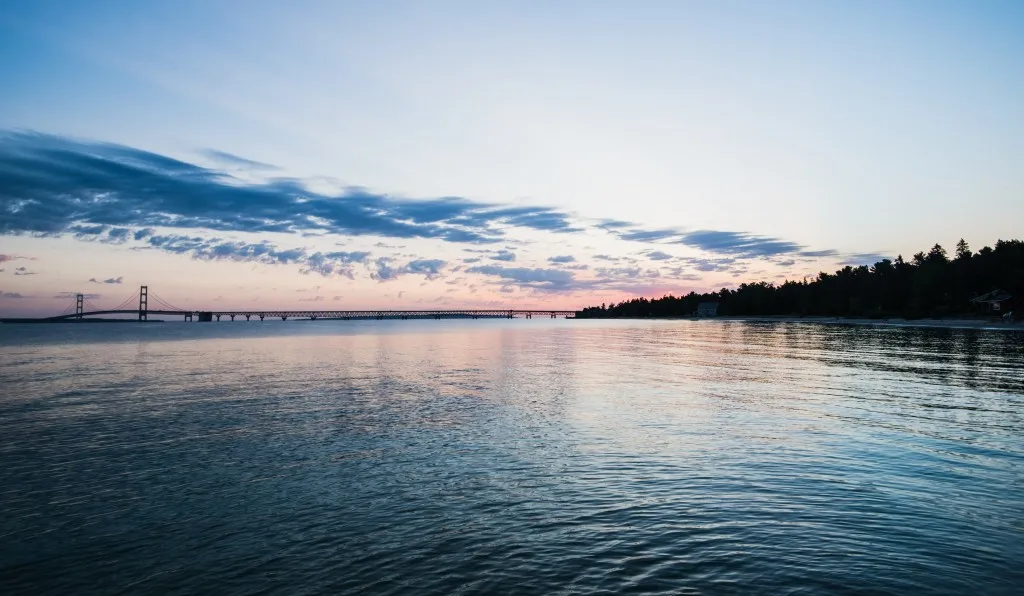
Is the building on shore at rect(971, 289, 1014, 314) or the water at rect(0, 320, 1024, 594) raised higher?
the building on shore at rect(971, 289, 1014, 314)

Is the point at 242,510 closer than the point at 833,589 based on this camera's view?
No

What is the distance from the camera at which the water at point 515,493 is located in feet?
35.8

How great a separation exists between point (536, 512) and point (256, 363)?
2097 inches

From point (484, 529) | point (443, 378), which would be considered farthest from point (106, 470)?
point (443, 378)

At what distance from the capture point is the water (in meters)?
10.9

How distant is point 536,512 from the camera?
46.6ft

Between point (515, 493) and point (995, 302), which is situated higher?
point (995, 302)

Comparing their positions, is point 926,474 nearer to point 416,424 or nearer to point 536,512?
point 536,512

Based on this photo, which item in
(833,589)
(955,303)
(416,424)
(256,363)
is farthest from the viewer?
(955,303)

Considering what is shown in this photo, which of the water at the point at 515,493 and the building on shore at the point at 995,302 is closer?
the water at the point at 515,493

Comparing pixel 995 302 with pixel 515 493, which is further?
pixel 995 302

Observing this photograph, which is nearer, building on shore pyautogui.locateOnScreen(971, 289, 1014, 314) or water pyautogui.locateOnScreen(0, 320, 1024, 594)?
water pyautogui.locateOnScreen(0, 320, 1024, 594)

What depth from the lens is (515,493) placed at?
15.8m

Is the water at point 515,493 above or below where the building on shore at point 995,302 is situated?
below
